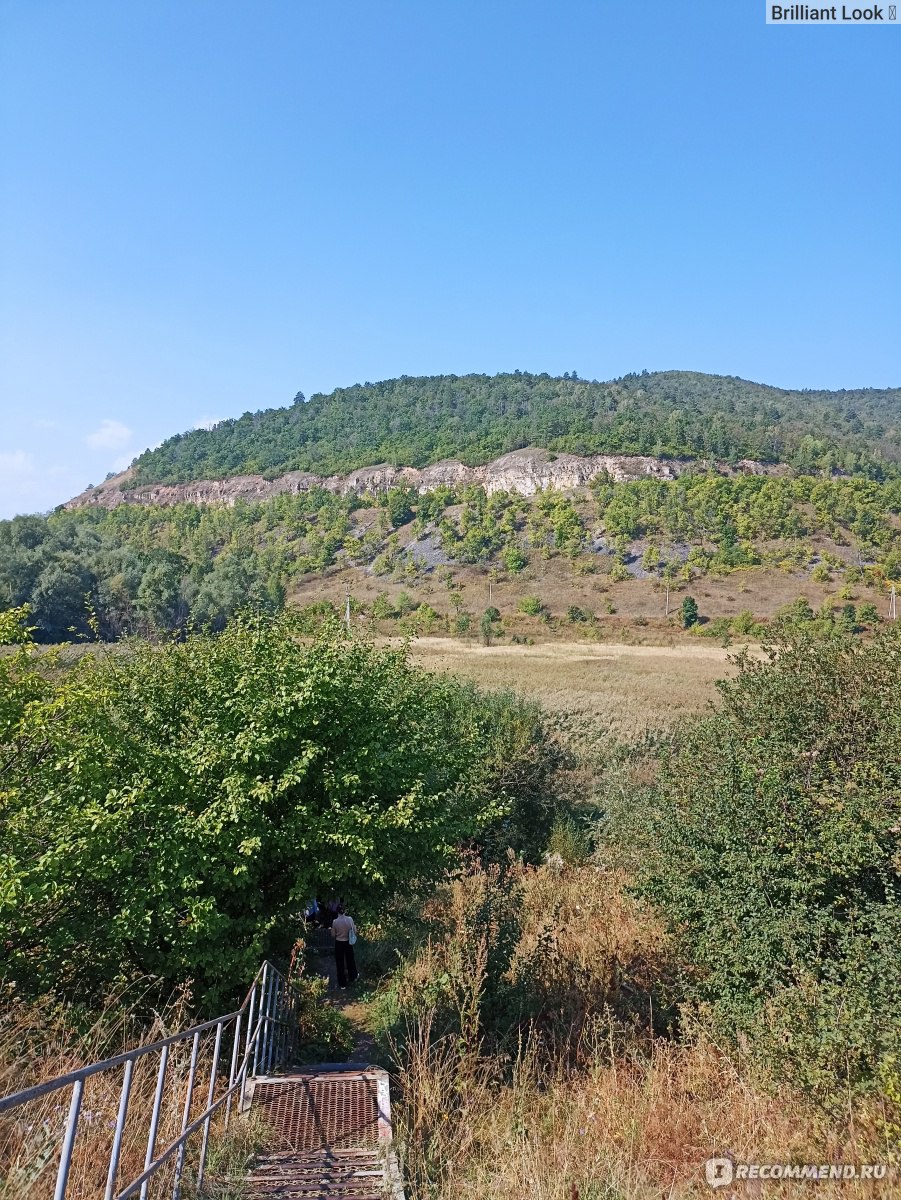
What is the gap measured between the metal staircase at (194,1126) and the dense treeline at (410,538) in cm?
6883

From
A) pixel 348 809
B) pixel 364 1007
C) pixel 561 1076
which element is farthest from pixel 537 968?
pixel 348 809

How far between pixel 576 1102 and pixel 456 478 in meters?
159

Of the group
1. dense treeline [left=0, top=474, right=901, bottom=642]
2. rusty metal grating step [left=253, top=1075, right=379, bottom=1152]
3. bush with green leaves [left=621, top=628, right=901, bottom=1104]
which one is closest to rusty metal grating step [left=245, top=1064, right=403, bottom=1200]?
rusty metal grating step [left=253, top=1075, right=379, bottom=1152]

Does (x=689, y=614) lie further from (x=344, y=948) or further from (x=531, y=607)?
(x=344, y=948)

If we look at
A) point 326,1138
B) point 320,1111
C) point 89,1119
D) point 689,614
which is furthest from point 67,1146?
point 689,614

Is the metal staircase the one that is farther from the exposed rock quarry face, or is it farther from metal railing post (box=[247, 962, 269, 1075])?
the exposed rock quarry face

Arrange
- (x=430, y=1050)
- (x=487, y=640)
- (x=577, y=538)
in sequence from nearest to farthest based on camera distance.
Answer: (x=430, y=1050) < (x=487, y=640) < (x=577, y=538)

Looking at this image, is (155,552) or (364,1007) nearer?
(364,1007)

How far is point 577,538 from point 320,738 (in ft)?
378

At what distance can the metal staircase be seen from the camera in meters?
3.26

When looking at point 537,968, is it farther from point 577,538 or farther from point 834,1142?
point 577,538

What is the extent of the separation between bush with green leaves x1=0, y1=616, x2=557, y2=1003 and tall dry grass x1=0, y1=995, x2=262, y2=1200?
68 cm

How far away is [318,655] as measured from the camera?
28.3 feet

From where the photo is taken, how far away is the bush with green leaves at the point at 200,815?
691 cm
